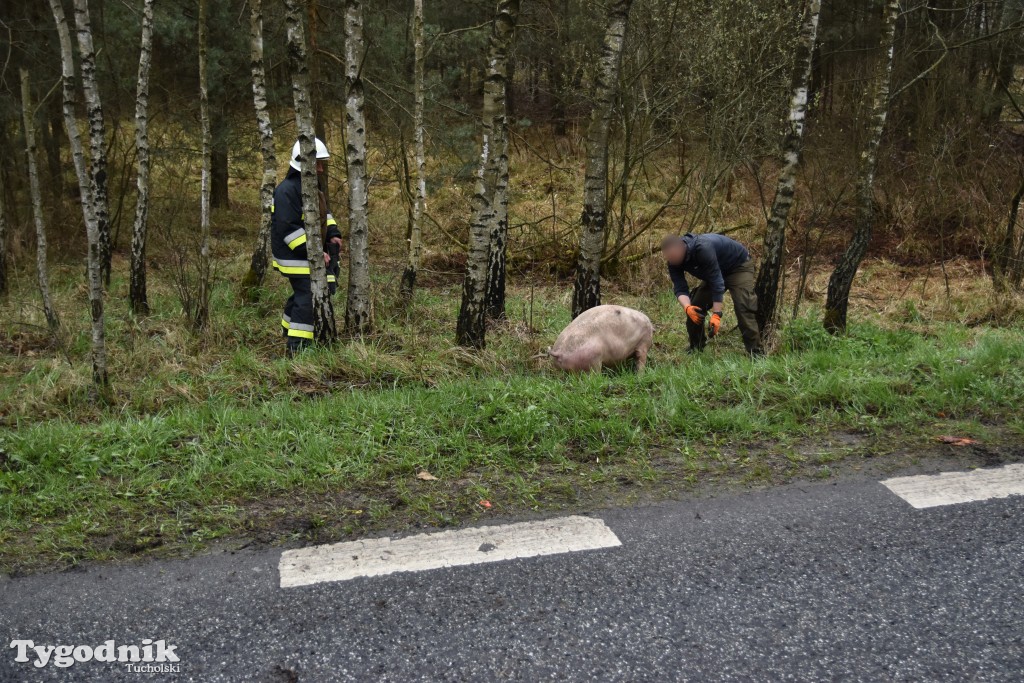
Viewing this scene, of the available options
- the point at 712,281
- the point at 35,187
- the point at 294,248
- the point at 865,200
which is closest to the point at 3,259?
the point at 35,187

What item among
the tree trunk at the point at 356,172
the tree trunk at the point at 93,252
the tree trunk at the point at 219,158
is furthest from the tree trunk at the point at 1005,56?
the tree trunk at the point at 93,252

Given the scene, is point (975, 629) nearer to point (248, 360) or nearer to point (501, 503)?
point (501, 503)

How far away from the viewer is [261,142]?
1009cm

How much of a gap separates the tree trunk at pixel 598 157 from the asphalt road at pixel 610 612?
418cm

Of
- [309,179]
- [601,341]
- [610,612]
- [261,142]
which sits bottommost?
[610,612]

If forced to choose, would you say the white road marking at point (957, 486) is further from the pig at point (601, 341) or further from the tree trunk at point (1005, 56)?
the tree trunk at point (1005, 56)

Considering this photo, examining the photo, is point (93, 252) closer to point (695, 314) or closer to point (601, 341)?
point (601, 341)

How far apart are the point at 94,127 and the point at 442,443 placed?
6365 millimetres

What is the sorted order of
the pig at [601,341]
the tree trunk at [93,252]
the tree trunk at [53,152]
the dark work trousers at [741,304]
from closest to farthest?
the tree trunk at [93,252]
the pig at [601,341]
the dark work trousers at [741,304]
the tree trunk at [53,152]

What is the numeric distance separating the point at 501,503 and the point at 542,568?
2.04ft

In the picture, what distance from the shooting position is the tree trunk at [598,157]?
6793mm

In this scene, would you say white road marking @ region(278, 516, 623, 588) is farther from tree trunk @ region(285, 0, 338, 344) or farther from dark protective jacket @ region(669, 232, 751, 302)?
dark protective jacket @ region(669, 232, 751, 302)

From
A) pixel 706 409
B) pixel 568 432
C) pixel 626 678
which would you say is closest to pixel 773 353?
pixel 706 409

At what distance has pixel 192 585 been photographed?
2996 mm
